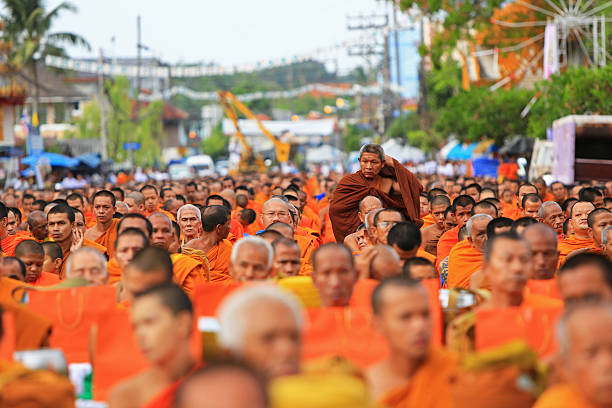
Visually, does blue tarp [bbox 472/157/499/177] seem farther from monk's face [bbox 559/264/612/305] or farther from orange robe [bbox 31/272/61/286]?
monk's face [bbox 559/264/612/305]

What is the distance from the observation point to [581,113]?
79.6ft

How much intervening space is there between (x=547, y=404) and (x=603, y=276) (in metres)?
1.54

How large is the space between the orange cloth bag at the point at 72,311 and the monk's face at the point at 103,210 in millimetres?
5429

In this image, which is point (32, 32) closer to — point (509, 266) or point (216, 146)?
point (509, 266)

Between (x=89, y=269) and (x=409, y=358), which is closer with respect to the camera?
(x=409, y=358)

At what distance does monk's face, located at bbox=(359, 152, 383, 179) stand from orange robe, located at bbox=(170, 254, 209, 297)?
3.44 m

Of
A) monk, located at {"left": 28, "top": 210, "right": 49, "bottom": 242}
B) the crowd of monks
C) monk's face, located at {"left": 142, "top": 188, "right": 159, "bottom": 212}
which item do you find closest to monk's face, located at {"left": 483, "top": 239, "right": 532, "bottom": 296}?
the crowd of monks

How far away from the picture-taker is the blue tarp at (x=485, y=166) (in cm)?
3506

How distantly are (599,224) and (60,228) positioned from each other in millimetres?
4955

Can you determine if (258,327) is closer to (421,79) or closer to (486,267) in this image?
(486,267)

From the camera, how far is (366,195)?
1112cm

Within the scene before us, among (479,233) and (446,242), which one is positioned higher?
(479,233)

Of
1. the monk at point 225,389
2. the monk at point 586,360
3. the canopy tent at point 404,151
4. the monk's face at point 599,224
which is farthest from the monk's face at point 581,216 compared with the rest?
the canopy tent at point 404,151

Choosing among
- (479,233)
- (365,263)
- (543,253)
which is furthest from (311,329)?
(479,233)
